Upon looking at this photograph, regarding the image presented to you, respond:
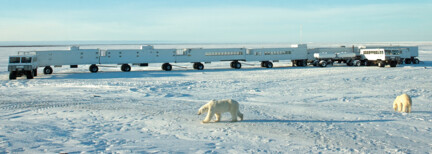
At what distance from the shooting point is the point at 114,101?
1658cm

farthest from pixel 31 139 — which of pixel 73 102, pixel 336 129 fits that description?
pixel 336 129

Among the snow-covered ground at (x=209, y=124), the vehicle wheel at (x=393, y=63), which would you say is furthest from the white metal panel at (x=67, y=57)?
the vehicle wheel at (x=393, y=63)

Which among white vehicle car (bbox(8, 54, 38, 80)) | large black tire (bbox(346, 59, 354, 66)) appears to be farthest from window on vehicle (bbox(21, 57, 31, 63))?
large black tire (bbox(346, 59, 354, 66))

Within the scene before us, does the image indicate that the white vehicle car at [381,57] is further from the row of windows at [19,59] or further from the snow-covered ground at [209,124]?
the row of windows at [19,59]

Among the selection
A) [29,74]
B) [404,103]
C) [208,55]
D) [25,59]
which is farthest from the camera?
[208,55]

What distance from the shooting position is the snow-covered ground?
920 cm

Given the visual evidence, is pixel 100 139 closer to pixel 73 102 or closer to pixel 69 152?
pixel 69 152

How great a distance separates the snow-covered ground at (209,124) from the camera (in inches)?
362

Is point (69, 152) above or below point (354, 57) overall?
below

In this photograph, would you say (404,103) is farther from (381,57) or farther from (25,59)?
(381,57)

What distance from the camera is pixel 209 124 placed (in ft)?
37.8

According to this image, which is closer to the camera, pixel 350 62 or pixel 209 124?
pixel 209 124

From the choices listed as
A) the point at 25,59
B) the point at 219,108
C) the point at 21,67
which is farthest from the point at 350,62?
the point at 219,108

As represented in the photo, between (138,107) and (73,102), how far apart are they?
3.38 meters
